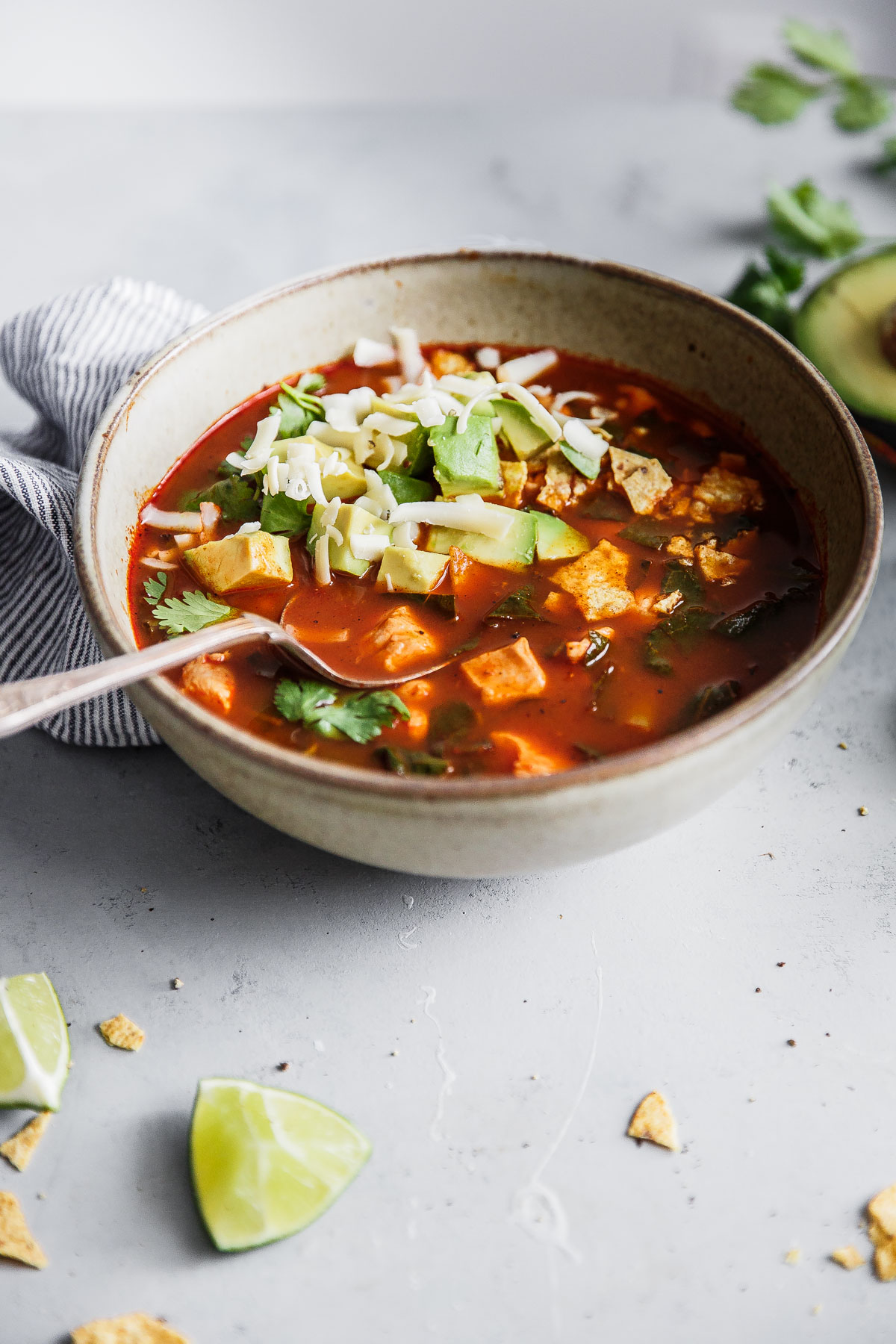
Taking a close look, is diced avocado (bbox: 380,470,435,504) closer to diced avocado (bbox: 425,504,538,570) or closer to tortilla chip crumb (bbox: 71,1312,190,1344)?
diced avocado (bbox: 425,504,538,570)

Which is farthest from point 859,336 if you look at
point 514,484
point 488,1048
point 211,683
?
point 488,1048

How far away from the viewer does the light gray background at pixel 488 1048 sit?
180 centimetres

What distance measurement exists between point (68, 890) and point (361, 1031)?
659 mm

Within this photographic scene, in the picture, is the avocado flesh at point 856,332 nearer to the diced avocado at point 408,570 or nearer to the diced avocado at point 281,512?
the diced avocado at point 408,570

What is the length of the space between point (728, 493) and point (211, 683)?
1215 millimetres

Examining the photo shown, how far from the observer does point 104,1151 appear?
6.43 feet

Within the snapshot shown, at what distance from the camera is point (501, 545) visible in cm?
247

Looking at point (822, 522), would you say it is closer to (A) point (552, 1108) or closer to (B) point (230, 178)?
(A) point (552, 1108)

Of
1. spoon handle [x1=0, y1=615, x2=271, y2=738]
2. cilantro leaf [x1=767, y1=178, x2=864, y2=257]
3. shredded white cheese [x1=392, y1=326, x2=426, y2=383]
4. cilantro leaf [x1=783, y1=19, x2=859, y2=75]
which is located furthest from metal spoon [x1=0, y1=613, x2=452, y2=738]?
cilantro leaf [x1=783, y1=19, x2=859, y2=75]

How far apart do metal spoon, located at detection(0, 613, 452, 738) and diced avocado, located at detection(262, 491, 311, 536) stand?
36 cm

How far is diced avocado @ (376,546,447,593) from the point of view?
2389 mm

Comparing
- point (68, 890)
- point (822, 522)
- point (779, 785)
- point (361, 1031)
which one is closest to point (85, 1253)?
point (361, 1031)

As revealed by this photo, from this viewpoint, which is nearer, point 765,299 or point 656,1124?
point 656,1124

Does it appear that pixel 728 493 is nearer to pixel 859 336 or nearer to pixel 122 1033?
pixel 859 336
